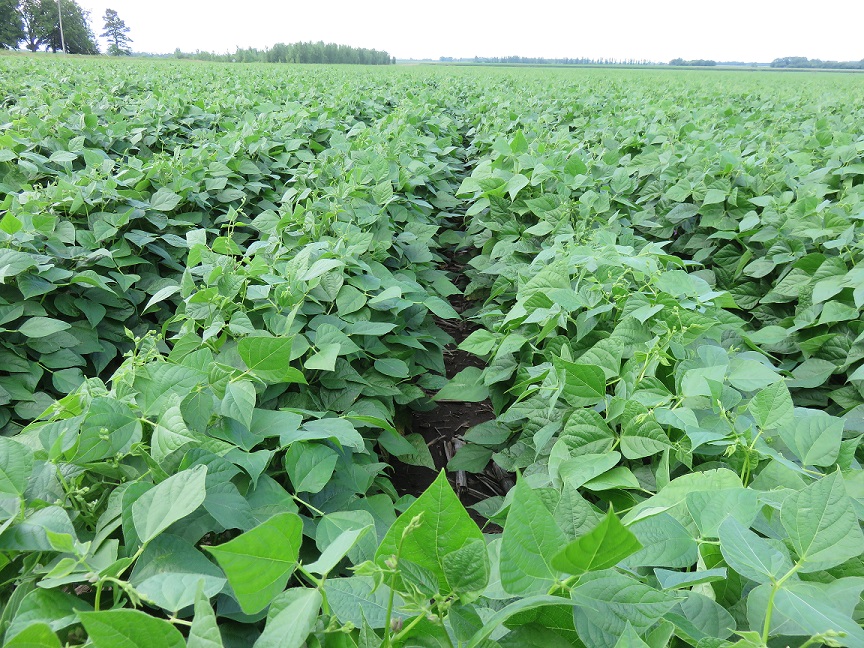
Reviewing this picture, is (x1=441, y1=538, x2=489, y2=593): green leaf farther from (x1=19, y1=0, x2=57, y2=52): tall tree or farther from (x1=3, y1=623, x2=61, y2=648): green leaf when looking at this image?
(x1=19, y1=0, x2=57, y2=52): tall tree

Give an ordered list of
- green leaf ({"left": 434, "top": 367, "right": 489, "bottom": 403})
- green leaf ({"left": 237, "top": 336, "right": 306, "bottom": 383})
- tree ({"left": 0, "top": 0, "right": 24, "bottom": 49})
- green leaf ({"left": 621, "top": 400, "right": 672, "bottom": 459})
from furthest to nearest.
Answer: tree ({"left": 0, "top": 0, "right": 24, "bottom": 49}) → green leaf ({"left": 434, "top": 367, "right": 489, "bottom": 403}) → green leaf ({"left": 237, "top": 336, "right": 306, "bottom": 383}) → green leaf ({"left": 621, "top": 400, "right": 672, "bottom": 459})

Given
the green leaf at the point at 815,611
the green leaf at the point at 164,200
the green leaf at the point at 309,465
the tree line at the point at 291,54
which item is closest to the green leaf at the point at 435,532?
the green leaf at the point at 815,611

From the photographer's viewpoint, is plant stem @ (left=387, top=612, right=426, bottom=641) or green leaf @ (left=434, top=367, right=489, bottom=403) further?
green leaf @ (left=434, top=367, right=489, bottom=403)

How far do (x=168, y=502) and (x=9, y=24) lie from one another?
202 ft

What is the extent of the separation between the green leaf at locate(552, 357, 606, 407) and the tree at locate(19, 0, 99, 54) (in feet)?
217

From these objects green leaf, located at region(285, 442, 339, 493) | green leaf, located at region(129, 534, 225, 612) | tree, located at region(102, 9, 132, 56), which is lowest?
green leaf, located at region(285, 442, 339, 493)

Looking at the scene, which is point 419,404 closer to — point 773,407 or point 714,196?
point 773,407

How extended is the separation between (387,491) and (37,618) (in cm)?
157

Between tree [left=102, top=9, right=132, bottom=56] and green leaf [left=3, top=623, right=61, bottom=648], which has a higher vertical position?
tree [left=102, top=9, right=132, bottom=56]

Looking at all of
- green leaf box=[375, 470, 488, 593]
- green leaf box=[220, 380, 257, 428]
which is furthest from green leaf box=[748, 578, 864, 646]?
green leaf box=[220, 380, 257, 428]

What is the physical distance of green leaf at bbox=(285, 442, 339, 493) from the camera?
4.14 feet

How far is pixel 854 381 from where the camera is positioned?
2.44 m

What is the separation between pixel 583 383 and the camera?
134cm

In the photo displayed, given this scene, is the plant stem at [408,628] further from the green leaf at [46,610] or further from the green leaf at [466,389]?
the green leaf at [466,389]
